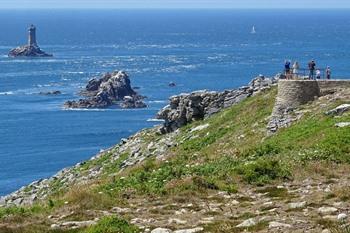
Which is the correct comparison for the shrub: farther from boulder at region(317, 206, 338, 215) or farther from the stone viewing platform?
the stone viewing platform

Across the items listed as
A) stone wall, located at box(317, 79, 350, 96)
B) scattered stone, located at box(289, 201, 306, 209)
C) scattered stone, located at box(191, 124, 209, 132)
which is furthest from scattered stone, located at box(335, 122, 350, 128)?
scattered stone, located at box(191, 124, 209, 132)

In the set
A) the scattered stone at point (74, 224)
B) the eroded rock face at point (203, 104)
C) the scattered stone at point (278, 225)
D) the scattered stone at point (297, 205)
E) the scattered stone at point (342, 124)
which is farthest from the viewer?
the eroded rock face at point (203, 104)

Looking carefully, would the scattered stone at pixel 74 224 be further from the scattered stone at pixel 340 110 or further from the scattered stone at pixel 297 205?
the scattered stone at pixel 340 110

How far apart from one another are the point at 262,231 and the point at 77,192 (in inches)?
239

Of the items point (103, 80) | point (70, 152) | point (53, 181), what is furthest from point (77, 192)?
point (103, 80)

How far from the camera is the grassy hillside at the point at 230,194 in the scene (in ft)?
54.5

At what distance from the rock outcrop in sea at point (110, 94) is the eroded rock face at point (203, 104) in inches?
3144

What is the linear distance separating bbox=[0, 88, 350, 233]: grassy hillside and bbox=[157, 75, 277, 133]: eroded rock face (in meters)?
17.2

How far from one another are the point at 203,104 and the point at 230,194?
27578 mm

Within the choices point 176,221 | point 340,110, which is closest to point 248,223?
point 176,221

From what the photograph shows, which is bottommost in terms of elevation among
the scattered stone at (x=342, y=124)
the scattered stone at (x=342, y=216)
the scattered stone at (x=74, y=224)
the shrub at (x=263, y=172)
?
the scattered stone at (x=74, y=224)

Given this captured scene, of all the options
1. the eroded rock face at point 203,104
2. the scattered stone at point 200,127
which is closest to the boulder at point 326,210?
the scattered stone at point 200,127

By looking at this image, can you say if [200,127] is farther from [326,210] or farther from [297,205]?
[326,210]

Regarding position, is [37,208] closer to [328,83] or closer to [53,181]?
[328,83]
